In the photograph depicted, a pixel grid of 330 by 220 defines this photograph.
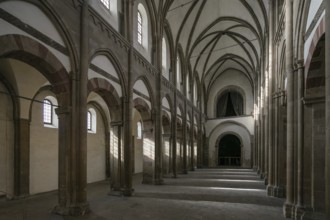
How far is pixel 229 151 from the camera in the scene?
3120cm

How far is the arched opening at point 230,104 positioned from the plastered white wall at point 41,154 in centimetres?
2472

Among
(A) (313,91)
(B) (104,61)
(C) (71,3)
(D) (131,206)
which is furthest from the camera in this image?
(B) (104,61)

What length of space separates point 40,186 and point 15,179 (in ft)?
4.79

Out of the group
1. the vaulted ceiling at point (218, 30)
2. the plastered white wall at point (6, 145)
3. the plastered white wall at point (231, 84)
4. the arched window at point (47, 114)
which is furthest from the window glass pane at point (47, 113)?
the plastered white wall at point (231, 84)

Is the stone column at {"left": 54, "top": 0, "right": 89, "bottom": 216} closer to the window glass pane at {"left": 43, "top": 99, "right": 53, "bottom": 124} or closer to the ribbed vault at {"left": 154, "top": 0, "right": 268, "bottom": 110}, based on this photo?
the window glass pane at {"left": 43, "top": 99, "right": 53, "bottom": 124}

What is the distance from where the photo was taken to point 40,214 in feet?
23.8

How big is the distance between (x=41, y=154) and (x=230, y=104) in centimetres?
2598

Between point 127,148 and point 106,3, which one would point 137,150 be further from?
point 106,3

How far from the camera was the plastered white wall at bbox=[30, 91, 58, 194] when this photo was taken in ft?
34.8

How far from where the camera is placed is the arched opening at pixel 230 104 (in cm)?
3183

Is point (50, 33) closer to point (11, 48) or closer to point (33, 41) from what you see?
point (33, 41)

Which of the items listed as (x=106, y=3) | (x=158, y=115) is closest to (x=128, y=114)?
(x=158, y=115)

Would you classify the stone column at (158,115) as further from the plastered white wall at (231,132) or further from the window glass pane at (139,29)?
the plastered white wall at (231,132)

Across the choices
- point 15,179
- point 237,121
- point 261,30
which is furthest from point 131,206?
point 237,121
